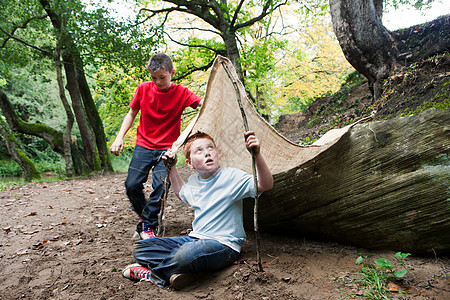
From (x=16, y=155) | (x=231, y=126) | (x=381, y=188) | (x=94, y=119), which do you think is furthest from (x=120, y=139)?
(x=16, y=155)

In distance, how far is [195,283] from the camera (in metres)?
1.93

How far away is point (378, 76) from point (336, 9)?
1.19 metres

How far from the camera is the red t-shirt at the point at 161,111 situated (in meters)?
2.82

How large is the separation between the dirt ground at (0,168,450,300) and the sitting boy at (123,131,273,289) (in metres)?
0.10

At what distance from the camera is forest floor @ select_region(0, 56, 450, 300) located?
166cm

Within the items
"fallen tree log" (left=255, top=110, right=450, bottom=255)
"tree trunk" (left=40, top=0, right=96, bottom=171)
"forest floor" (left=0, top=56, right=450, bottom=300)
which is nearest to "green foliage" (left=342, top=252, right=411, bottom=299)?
"forest floor" (left=0, top=56, right=450, bottom=300)

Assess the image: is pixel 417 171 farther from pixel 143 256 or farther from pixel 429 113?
pixel 143 256

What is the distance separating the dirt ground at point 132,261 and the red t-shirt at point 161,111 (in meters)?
1.06

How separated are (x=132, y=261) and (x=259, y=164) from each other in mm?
1410

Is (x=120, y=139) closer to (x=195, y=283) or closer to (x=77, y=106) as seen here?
(x=195, y=283)

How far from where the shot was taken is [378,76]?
420 cm

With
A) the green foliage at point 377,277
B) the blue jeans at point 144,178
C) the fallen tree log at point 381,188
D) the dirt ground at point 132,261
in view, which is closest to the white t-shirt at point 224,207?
the dirt ground at point 132,261

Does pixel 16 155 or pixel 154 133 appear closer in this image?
pixel 154 133

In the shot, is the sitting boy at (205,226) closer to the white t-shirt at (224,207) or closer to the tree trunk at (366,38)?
the white t-shirt at (224,207)
